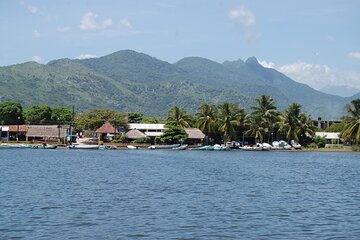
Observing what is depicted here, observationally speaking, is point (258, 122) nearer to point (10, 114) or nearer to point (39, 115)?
point (39, 115)

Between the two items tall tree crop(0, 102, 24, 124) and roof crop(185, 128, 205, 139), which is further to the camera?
tall tree crop(0, 102, 24, 124)

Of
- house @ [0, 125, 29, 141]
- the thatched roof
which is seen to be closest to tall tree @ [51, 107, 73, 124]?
house @ [0, 125, 29, 141]

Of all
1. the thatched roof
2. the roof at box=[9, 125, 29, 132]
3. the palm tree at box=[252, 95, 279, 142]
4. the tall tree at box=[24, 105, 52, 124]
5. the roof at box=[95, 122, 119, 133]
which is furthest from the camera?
the tall tree at box=[24, 105, 52, 124]

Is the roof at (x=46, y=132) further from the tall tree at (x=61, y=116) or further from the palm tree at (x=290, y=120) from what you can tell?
the palm tree at (x=290, y=120)

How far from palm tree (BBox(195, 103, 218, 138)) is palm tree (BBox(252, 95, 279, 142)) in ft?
28.5

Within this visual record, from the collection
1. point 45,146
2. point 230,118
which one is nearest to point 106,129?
point 45,146

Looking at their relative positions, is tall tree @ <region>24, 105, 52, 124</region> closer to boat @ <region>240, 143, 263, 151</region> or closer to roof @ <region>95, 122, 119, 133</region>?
roof @ <region>95, 122, 119, 133</region>

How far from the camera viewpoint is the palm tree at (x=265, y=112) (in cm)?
11538

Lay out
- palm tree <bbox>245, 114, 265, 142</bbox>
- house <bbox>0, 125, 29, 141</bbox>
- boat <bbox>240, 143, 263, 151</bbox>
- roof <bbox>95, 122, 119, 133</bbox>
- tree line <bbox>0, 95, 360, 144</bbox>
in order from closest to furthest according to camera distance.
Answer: tree line <bbox>0, 95, 360, 144</bbox>, palm tree <bbox>245, 114, 265, 142</bbox>, boat <bbox>240, 143, 263, 151</bbox>, roof <bbox>95, 122, 119, 133</bbox>, house <bbox>0, 125, 29, 141</bbox>

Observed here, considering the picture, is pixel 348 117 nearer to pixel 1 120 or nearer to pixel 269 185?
pixel 269 185

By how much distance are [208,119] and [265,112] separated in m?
12.3

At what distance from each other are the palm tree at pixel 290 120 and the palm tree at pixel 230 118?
8642mm

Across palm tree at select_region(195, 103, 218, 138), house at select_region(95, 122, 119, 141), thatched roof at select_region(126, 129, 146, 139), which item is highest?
palm tree at select_region(195, 103, 218, 138)

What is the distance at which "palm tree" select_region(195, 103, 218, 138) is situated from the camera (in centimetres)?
11719
